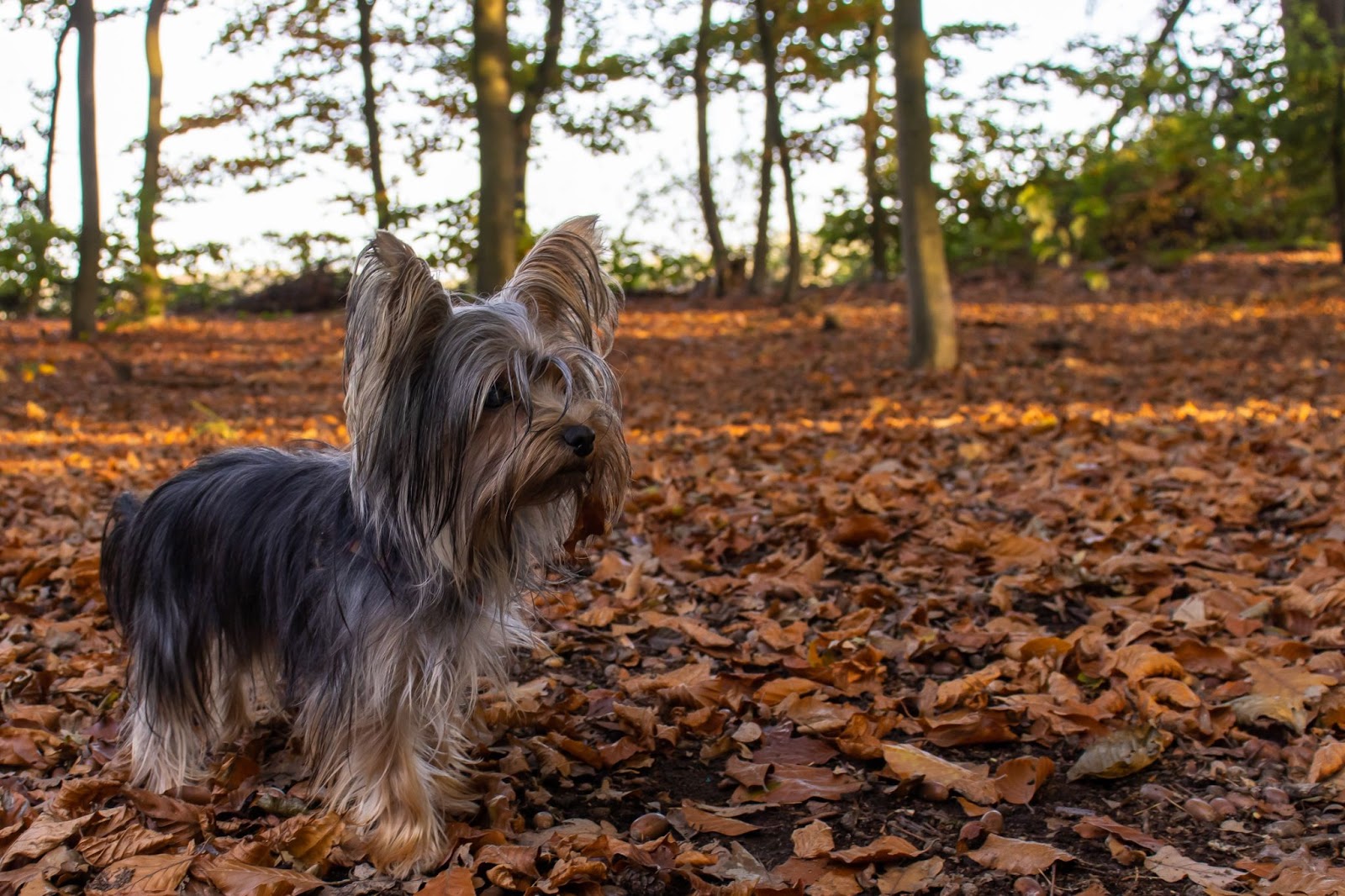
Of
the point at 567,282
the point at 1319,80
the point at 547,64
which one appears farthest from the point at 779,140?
the point at 567,282

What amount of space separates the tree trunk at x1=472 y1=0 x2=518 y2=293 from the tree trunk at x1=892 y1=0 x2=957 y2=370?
152 inches

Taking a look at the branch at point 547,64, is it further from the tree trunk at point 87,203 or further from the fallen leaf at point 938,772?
the fallen leaf at point 938,772

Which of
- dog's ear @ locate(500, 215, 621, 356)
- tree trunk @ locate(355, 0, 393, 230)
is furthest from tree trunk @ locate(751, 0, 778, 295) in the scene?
dog's ear @ locate(500, 215, 621, 356)

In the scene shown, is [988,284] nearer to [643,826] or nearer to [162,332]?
[162,332]

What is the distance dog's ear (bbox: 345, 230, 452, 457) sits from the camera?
9.45 feet

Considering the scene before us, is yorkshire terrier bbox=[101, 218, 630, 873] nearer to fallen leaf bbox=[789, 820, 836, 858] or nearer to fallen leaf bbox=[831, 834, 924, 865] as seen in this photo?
fallen leaf bbox=[789, 820, 836, 858]

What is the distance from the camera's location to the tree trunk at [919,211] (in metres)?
10.8

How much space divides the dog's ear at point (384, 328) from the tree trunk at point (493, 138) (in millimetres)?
7966

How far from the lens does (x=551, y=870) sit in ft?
10.1

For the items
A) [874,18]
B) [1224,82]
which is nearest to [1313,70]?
[1224,82]

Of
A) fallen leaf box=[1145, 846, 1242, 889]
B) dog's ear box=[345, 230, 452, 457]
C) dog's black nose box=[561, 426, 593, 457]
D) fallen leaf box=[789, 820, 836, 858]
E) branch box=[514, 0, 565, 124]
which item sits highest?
branch box=[514, 0, 565, 124]

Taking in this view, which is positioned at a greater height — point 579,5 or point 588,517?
point 579,5

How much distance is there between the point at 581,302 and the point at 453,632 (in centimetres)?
107

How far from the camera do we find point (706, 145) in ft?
70.7
